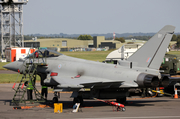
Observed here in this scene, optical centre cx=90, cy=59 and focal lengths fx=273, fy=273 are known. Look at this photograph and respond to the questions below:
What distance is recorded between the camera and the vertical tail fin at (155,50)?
15313 millimetres

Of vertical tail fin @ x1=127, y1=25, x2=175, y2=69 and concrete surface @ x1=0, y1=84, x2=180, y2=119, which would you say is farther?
vertical tail fin @ x1=127, y1=25, x2=175, y2=69

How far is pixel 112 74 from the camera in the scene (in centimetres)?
1495

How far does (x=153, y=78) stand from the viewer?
559 inches

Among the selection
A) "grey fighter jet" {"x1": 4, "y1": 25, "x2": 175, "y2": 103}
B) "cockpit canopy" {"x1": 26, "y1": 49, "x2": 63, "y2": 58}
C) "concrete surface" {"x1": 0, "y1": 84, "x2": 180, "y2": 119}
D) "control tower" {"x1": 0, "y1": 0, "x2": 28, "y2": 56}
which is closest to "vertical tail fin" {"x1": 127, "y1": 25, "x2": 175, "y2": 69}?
"grey fighter jet" {"x1": 4, "y1": 25, "x2": 175, "y2": 103}

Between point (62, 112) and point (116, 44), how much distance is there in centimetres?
16731

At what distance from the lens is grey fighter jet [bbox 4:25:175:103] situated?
14.2 metres

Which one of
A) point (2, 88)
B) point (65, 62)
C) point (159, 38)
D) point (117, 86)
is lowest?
point (2, 88)

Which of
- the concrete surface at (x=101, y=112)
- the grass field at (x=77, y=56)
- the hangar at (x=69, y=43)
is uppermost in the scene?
the hangar at (x=69, y=43)

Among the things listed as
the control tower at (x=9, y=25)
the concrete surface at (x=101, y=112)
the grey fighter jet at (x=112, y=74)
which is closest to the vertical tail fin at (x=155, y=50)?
the grey fighter jet at (x=112, y=74)

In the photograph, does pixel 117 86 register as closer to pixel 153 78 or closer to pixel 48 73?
pixel 153 78

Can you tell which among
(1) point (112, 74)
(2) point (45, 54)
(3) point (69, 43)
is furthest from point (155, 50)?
(3) point (69, 43)

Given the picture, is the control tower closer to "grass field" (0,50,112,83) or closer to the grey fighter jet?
"grass field" (0,50,112,83)

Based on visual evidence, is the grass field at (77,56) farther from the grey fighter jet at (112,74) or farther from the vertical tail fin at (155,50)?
the vertical tail fin at (155,50)

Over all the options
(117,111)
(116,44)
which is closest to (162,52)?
(117,111)
